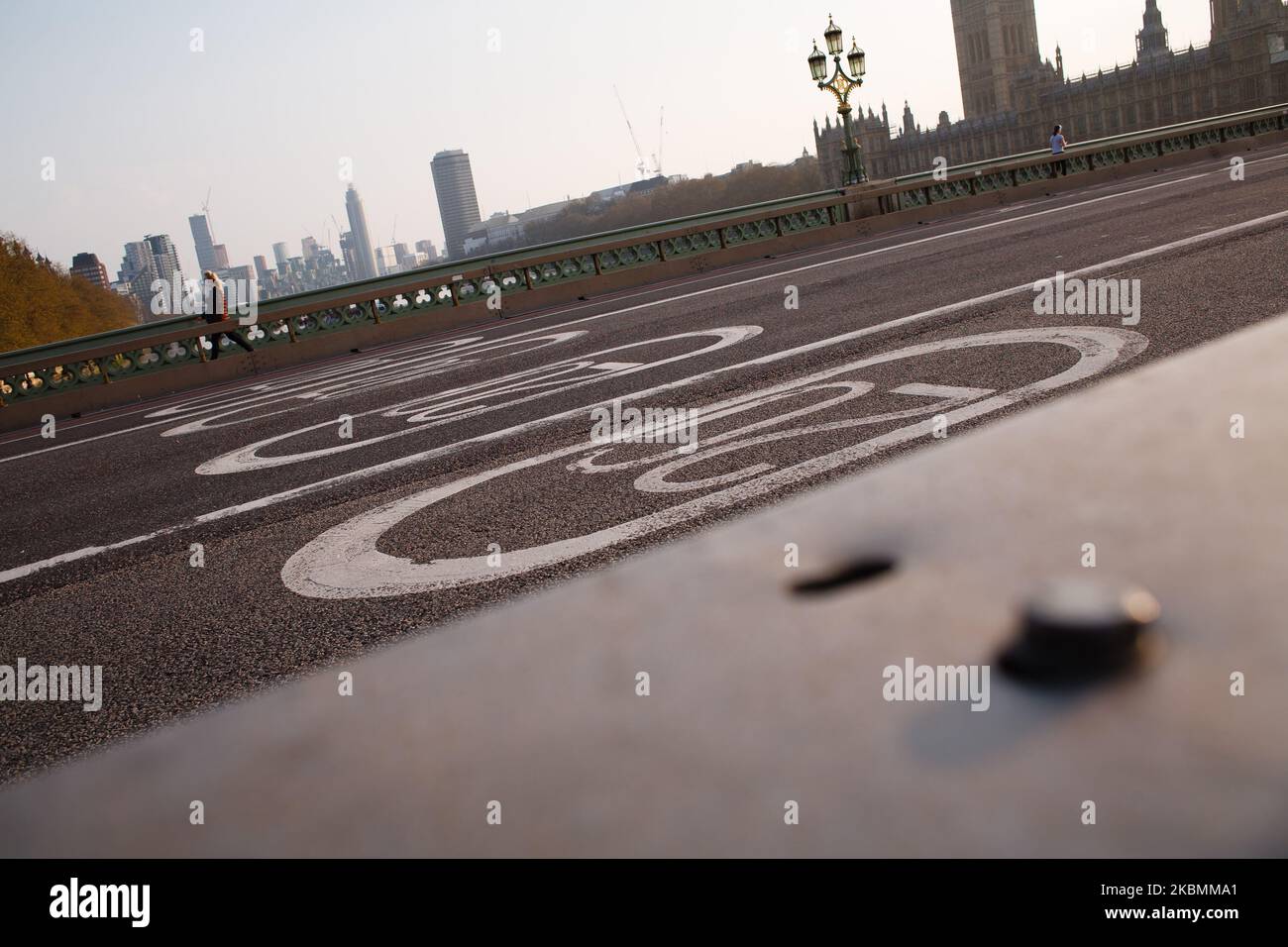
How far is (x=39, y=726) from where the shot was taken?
9.66 feet

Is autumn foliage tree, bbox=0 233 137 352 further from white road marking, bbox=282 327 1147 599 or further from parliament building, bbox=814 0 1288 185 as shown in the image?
parliament building, bbox=814 0 1288 185

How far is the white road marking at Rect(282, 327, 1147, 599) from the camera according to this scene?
367 cm

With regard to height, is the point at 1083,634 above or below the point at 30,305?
below

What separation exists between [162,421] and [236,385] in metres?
4.03

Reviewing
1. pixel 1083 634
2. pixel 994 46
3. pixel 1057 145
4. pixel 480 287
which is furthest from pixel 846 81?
pixel 994 46

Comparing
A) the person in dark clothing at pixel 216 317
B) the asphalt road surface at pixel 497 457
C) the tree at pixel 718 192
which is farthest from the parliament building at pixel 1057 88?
the asphalt road surface at pixel 497 457

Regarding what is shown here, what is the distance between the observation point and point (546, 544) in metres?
3.86

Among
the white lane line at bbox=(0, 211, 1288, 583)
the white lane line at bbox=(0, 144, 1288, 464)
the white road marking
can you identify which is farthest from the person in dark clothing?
the white road marking

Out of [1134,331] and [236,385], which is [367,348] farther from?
[1134,331]

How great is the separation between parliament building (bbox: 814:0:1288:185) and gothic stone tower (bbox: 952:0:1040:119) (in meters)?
0.14

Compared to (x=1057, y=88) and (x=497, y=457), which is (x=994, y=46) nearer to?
(x=1057, y=88)

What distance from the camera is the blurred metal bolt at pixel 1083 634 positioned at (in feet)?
4.97

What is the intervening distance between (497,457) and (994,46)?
16536cm
